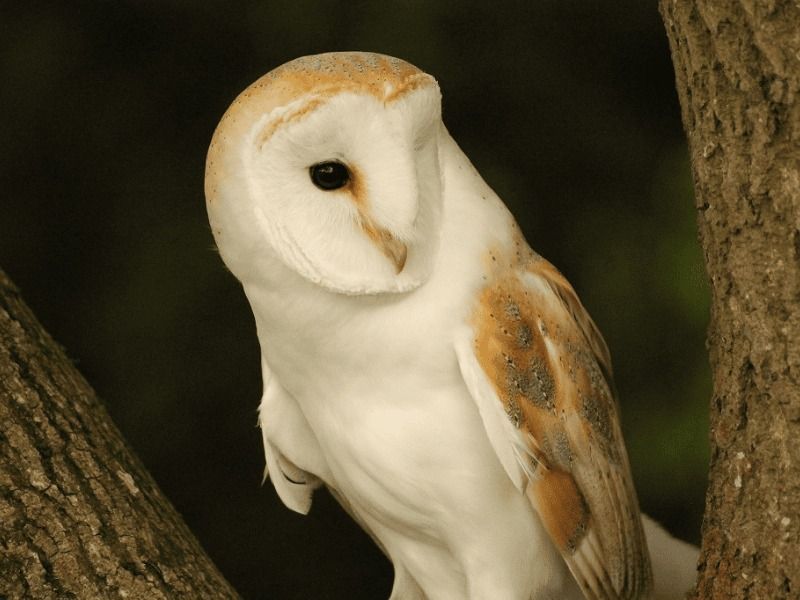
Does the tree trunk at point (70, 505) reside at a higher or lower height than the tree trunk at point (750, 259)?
lower

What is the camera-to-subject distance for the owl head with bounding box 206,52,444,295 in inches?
50.8

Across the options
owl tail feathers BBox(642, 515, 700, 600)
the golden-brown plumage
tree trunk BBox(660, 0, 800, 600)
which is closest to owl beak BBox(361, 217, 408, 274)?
the golden-brown plumage

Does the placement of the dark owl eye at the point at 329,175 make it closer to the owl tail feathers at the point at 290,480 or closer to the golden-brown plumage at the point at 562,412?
the golden-brown plumage at the point at 562,412

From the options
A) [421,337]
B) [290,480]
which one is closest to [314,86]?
[421,337]

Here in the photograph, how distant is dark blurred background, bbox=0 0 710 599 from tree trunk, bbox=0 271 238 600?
0.86 meters

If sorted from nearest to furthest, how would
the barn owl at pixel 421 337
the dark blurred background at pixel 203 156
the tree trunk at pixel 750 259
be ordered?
the tree trunk at pixel 750 259, the barn owl at pixel 421 337, the dark blurred background at pixel 203 156

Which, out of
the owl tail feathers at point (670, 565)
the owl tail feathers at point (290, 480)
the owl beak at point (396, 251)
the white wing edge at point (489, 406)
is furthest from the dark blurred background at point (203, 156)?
the owl beak at point (396, 251)

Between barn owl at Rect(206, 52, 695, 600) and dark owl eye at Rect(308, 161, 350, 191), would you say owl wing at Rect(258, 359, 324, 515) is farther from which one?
dark owl eye at Rect(308, 161, 350, 191)

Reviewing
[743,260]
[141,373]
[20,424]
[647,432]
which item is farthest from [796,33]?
[141,373]

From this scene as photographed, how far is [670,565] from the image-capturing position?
74.9 inches

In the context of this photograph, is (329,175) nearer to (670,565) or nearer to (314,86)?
(314,86)

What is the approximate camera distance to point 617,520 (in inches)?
61.7

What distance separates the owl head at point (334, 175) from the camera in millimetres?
1289

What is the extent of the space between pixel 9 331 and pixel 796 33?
42.8 inches
